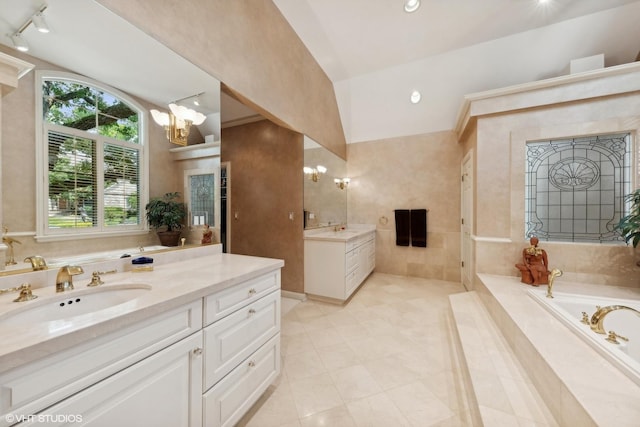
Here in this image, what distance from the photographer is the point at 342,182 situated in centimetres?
427

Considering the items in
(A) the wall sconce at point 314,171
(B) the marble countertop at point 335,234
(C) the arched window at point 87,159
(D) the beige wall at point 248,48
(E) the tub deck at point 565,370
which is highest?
(D) the beige wall at point 248,48

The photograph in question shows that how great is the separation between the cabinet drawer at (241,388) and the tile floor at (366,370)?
7.3 inches

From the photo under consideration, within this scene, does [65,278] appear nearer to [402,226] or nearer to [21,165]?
[21,165]

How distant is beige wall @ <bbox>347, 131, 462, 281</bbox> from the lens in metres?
3.81

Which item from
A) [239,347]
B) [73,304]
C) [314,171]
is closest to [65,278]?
[73,304]

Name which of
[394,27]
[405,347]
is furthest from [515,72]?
[405,347]

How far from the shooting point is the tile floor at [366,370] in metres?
1.42

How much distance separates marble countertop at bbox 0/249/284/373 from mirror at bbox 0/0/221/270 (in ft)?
0.71

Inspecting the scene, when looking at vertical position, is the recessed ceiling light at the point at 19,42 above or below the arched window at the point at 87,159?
above

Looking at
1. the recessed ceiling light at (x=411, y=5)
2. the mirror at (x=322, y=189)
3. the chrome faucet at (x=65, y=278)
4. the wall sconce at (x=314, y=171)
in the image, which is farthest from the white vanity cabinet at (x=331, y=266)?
the recessed ceiling light at (x=411, y=5)

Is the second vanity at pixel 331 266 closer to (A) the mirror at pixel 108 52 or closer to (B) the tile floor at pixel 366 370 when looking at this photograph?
(B) the tile floor at pixel 366 370

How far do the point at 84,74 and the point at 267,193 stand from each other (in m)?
2.30

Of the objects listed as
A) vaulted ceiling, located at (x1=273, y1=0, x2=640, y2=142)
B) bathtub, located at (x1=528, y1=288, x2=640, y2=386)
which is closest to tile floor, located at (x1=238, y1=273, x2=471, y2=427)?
bathtub, located at (x1=528, y1=288, x2=640, y2=386)

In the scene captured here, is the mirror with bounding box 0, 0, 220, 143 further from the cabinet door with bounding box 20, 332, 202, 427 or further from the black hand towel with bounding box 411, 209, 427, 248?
the black hand towel with bounding box 411, 209, 427, 248
